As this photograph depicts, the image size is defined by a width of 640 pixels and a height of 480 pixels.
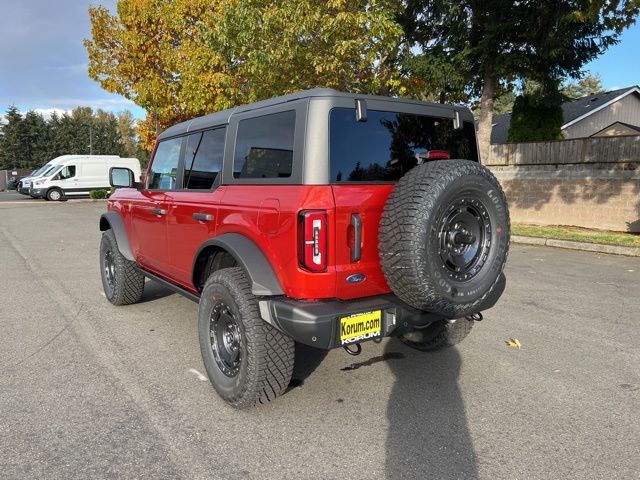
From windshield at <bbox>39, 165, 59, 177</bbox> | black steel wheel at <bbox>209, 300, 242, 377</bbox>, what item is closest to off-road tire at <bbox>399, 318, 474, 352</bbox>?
black steel wheel at <bbox>209, 300, 242, 377</bbox>

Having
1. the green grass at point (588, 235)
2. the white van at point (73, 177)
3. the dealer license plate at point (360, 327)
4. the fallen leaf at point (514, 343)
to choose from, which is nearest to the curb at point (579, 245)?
the green grass at point (588, 235)

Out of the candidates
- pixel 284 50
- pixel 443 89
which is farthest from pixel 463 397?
pixel 443 89

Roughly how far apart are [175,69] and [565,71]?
42.3ft

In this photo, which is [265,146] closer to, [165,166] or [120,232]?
[165,166]

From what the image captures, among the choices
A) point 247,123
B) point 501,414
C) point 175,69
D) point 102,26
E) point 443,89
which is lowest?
point 501,414

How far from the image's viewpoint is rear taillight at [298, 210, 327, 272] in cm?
267

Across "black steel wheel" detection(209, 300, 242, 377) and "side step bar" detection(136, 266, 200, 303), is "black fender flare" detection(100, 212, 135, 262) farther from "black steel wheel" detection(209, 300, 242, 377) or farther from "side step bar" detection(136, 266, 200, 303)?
"black steel wheel" detection(209, 300, 242, 377)

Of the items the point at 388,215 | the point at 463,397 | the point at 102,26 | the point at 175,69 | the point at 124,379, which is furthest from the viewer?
the point at 102,26

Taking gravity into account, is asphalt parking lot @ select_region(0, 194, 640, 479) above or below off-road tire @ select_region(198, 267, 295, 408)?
below

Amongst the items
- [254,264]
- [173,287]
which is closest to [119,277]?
[173,287]

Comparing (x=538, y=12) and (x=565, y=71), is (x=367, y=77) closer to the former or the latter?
(x=538, y=12)

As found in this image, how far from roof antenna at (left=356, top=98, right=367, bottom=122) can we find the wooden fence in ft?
35.5

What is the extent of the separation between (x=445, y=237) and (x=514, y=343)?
194cm

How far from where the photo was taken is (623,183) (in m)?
11.3
